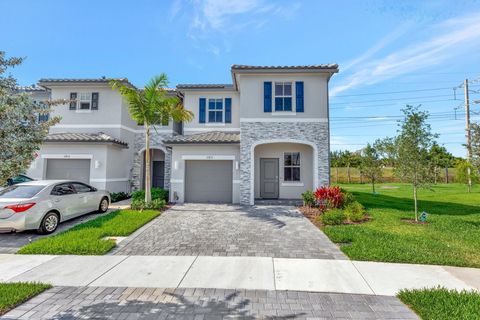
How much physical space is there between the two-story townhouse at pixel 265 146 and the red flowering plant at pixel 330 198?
71.7 inches

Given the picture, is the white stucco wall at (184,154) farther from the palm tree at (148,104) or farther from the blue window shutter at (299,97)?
the blue window shutter at (299,97)

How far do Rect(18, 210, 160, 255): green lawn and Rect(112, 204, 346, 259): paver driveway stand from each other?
393 millimetres

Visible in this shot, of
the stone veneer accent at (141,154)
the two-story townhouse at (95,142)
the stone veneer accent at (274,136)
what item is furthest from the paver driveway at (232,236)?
the stone veneer accent at (141,154)

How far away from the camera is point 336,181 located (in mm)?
32406

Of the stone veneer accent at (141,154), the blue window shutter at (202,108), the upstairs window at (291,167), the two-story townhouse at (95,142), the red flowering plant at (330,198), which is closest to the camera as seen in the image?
the red flowering plant at (330,198)

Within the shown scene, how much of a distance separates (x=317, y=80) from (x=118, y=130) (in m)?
12.4

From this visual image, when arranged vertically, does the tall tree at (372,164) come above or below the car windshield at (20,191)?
above

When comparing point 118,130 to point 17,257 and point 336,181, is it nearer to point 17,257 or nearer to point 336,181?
point 17,257

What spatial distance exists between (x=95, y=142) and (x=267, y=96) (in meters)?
9.90

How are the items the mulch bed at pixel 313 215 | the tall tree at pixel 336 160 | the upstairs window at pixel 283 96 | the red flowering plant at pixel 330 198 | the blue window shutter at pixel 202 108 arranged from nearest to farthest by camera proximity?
the mulch bed at pixel 313 215
the red flowering plant at pixel 330 198
the upstairs window at pixel 283 96
the blue window shutter at pixel 202 108
the tall tree at pixel 336 160

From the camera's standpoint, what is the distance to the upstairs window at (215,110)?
53.3 feet

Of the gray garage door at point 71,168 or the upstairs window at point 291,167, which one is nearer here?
the gray garage door at point 71,168

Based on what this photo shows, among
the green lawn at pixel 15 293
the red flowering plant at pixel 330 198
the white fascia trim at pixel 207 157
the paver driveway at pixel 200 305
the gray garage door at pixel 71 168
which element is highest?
the white fascia trim at pixel 207 157

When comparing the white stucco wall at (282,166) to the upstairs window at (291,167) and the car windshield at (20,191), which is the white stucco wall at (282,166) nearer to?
the upstairs window at (291,167)
